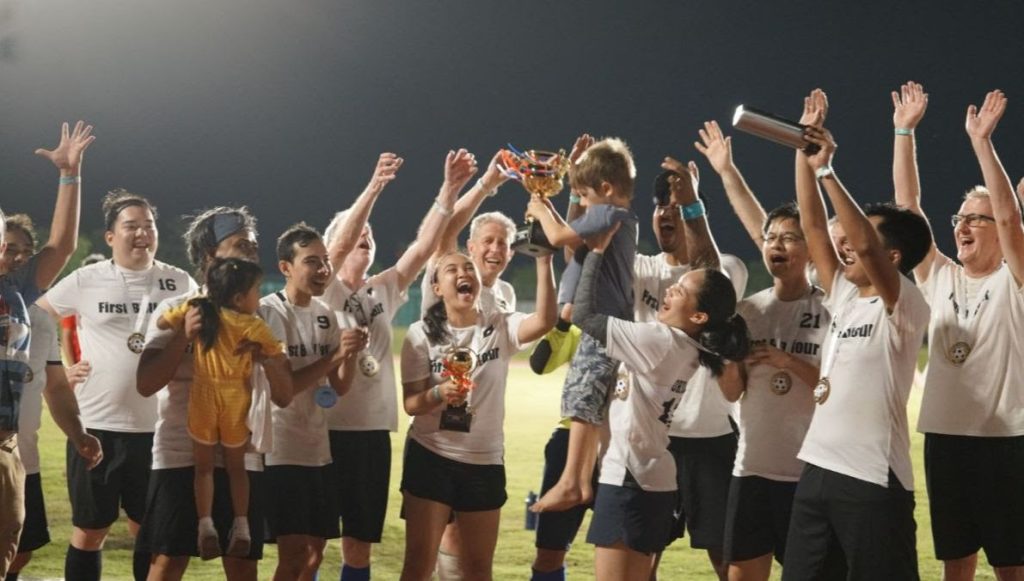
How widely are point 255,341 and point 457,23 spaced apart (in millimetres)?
47753

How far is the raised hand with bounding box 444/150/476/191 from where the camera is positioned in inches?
226

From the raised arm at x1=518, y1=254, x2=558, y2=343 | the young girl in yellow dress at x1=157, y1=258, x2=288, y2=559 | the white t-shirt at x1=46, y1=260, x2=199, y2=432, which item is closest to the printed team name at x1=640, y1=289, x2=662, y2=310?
the raised arm at x1=518, y1=254, x2=558, y2=343

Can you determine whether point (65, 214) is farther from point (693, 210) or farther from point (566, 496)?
point (693, 210)

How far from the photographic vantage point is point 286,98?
162ft

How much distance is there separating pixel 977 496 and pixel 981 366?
0.53 m

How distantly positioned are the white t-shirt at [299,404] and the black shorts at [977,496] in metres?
2.62

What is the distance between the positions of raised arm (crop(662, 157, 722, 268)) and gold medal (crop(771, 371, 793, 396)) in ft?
1.72

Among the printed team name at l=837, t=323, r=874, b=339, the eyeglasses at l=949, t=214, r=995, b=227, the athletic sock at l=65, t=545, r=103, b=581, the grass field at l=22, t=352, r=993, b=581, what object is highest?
the eyeglasses at l=949, t=214, r=995, b=227

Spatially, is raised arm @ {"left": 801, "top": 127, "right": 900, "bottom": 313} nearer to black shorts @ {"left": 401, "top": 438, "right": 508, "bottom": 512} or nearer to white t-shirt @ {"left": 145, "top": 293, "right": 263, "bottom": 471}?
black shorts @ {"left": 401, "top": 438, "right": 508, "bottom": 512}

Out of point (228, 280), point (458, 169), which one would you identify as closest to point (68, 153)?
point (228, 280)

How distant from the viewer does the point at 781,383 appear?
4.86 meters

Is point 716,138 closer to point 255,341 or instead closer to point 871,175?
point 255,341

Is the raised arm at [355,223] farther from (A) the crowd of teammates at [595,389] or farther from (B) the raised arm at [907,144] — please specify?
(B) the raised arm at [907,144]

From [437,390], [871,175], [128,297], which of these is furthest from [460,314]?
[871,175]
